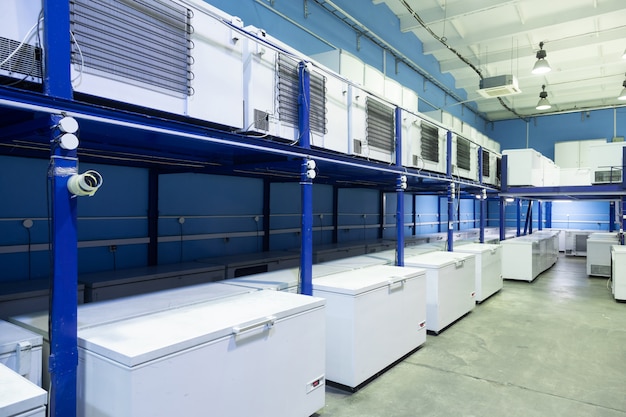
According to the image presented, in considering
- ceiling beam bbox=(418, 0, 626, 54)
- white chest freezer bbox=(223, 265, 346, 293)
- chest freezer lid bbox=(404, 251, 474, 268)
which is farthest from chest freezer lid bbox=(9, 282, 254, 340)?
ceiling beam bbox=(418, 0, 626, 54)

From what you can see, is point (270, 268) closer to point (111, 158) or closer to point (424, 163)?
point (111, 158)

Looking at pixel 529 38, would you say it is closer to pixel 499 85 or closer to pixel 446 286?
pixel 499 85

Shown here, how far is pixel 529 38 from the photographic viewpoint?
8609 mm

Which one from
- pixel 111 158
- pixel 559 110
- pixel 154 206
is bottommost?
pixel 154 206

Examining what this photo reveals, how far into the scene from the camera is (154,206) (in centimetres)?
391

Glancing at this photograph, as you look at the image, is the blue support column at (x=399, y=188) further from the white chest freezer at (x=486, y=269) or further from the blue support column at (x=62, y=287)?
the blue support column at (x=62, y=287)

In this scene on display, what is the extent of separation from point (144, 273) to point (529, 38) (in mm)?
9313

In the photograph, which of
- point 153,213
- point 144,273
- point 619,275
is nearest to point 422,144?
point 153,213

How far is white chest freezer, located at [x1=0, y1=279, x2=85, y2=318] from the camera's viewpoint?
237 cm

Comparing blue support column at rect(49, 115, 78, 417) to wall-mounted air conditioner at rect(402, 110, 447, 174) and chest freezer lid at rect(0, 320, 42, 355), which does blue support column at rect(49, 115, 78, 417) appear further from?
wall-mounted air conditioner at rect(402, 110, 447, 174)

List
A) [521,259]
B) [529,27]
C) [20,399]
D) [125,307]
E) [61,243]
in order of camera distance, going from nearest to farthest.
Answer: [20,399], [61,243], [125,307], [529,27], [521,259]

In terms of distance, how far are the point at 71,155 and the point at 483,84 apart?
26.0ft

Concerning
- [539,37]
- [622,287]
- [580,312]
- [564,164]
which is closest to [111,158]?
[580,312]

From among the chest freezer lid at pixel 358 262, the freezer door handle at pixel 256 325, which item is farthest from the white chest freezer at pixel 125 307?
the chest freezer lid at pixel 358 262
